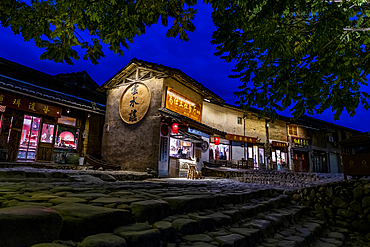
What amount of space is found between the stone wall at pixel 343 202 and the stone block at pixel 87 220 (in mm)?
6568

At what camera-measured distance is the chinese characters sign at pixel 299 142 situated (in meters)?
26.4

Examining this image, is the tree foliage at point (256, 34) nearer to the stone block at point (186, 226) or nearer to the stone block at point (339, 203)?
the stone block at point (186, 226)

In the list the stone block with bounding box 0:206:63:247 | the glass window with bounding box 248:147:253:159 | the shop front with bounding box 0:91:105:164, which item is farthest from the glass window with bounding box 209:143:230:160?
the stone block with bounding box 0:206:63:247

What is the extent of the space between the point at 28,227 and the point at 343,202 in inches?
315

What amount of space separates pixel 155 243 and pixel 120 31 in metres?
3.38

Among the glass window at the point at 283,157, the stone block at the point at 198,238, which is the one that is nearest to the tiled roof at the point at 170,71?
the stone block at the point at 198,238

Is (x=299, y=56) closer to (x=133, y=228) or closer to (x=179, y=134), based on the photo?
(x=133, y=228)

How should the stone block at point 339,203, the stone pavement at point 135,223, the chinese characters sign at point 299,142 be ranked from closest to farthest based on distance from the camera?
the stone pavement at point 135,223 → the stone block at point 339,203 → the chinese characters sign at point 299,142

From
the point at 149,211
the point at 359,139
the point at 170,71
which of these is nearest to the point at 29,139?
the point at 170,71

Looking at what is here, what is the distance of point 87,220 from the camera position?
1.89 meters

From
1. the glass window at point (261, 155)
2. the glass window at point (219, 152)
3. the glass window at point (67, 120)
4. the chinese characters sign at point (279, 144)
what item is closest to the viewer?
the glass window at point (67, 120)

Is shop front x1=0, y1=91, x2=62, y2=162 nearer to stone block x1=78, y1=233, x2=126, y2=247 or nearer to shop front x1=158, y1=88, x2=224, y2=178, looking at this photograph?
shop front x1=158, y1=88, x2=224, y2=178

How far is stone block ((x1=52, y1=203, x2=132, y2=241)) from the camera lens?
71.1 inches

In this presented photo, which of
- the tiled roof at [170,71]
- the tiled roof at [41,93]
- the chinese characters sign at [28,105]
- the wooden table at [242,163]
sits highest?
the tiled roof at [170,71]
